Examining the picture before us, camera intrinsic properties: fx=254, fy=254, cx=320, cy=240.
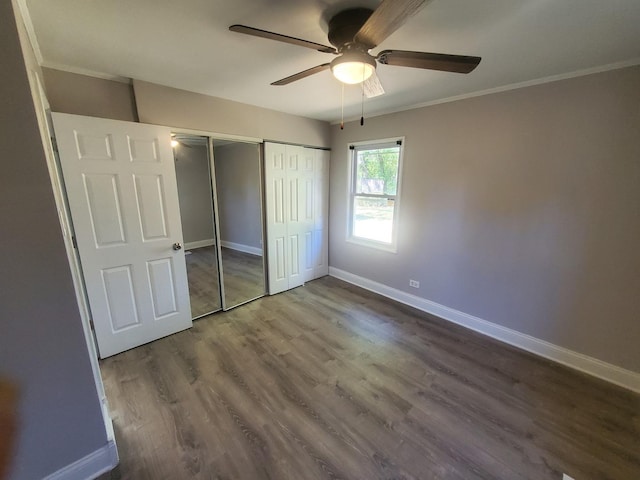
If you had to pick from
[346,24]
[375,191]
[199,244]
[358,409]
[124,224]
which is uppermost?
[346,24]

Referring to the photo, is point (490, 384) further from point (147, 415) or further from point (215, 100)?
point (215, 100)

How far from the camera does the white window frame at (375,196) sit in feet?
10.2

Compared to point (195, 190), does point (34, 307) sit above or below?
below

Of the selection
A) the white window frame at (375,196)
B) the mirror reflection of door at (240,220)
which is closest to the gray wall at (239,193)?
the mirror reflection of door at (240,220)

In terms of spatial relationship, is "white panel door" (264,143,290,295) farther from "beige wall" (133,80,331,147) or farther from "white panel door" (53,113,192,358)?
"white panel door" (53,113,192,358)

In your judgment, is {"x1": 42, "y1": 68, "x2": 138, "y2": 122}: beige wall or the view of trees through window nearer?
{"x1": 42, "y1": 68, "x2": 138, "y2": 122}: beige wall

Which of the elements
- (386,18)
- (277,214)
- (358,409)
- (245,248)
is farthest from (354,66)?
(245,248)

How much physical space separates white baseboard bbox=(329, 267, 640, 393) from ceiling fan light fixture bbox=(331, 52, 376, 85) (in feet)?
8.53

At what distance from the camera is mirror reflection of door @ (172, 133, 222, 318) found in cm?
277

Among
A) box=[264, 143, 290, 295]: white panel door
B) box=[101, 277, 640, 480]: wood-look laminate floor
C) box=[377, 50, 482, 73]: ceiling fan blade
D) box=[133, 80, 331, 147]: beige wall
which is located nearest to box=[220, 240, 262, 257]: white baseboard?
box=[264, 143, 290, 295]: white panel door

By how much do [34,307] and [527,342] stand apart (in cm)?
355

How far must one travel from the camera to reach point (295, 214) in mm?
3580

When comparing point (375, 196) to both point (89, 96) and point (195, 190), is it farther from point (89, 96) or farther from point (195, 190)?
point (89, 96)

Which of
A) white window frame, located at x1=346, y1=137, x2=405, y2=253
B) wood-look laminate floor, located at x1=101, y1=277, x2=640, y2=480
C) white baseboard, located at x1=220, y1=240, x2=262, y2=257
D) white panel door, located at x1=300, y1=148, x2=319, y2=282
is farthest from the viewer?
white baseboard, located at x1=220, y1=240, x2=262, y2=257
